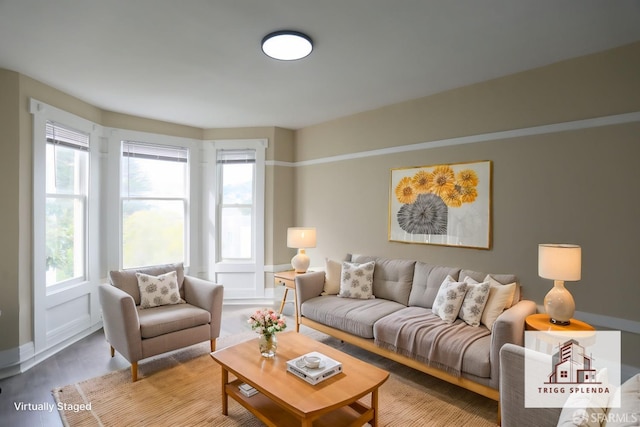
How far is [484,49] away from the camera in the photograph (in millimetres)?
2648

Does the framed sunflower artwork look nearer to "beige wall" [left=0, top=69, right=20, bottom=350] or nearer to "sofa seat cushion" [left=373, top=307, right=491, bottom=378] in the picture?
"sofa seat cushion" [left=373, top=307, right=491, bottom=378]

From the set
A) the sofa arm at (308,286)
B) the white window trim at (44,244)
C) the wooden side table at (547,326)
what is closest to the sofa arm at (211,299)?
the sofa arm at (308,286)

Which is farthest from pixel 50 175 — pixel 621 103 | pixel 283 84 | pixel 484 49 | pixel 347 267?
pixel 621 103

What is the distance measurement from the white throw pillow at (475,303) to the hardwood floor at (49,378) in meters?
2.55

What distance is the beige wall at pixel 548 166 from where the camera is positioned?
8.48ft

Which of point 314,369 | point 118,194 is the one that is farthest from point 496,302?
point 118,194

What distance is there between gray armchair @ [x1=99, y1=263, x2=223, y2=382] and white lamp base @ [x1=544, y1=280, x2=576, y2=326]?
2.86 metres

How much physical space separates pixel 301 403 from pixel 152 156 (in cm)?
401

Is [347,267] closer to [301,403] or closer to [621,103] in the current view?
[301,403]

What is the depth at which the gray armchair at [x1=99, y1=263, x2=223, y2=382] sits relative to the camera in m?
2.85

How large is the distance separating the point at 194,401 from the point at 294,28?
2824mm

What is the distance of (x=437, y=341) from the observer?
265 centimetres

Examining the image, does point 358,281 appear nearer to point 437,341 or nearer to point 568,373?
point 437,341

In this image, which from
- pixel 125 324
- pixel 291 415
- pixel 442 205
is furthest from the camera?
pixel 442 205
